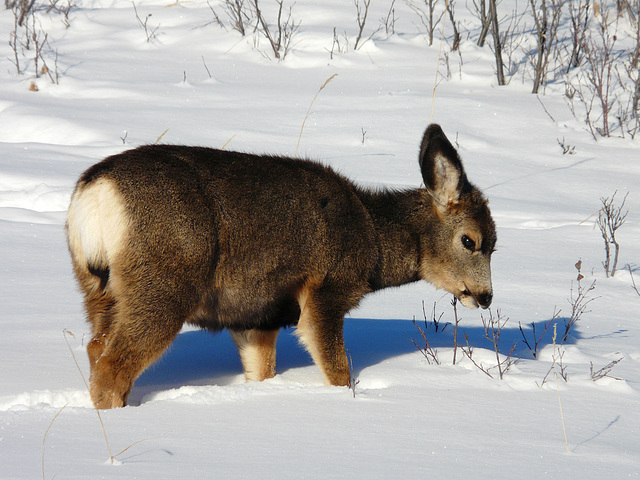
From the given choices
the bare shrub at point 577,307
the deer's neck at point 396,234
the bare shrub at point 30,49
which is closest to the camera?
the deer's neck at point 396,234

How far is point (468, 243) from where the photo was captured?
522 centimetres

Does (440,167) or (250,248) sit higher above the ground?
(440,167)

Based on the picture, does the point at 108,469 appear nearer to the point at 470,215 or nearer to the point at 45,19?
the point at 470,215

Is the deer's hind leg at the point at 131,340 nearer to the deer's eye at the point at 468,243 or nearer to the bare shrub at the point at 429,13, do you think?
the deer's eye at the point at 468,243

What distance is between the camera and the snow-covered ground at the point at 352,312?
2.96m

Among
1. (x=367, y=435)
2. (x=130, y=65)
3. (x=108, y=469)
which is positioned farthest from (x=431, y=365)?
(x=130, y=65)

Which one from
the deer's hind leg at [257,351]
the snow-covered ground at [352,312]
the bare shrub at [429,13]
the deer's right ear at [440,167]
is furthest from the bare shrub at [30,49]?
the deer's right ear at [440,167]

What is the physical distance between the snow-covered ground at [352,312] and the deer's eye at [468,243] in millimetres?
721

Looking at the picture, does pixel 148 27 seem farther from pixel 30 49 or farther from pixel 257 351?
pixel 257 351

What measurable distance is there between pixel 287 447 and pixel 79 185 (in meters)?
2.00

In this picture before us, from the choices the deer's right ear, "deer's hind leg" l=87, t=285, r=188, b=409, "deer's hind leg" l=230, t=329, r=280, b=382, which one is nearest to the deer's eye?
the deer's right ear

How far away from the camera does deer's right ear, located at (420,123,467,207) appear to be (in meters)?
4.88

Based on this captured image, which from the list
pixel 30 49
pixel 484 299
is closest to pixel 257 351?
pixel 484 299

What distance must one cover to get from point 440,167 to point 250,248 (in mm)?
1522
